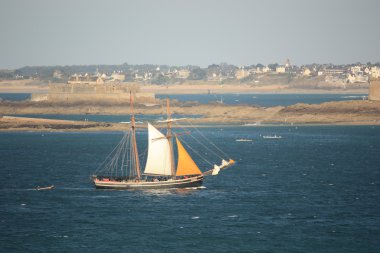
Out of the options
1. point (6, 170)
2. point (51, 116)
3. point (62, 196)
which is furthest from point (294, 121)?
point (62, 196)

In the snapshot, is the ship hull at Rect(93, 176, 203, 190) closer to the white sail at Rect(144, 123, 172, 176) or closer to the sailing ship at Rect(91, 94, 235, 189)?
the sailing ship at Rect(91, 94, 235, 189)

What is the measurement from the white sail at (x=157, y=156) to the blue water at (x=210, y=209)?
3.60m

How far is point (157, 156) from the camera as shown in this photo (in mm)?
81062

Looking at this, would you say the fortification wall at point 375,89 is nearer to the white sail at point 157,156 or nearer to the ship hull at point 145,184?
the white sail at point 157,156

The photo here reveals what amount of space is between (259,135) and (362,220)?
267ft

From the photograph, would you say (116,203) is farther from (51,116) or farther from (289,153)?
(51,116)

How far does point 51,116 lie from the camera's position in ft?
640

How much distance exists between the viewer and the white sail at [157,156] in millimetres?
80875

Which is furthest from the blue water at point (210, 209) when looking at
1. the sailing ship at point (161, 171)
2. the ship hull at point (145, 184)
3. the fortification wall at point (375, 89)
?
the fortification wall at point (375, 89)

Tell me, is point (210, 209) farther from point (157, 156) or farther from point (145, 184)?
point (157, 156)

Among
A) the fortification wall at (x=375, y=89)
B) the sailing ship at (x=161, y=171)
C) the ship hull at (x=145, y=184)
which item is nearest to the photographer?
the ship hull at (x=145, y=184)

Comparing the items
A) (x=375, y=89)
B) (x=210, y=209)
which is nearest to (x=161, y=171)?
(x=210, y=209)

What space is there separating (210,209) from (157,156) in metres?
13.8

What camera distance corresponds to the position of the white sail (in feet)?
265
